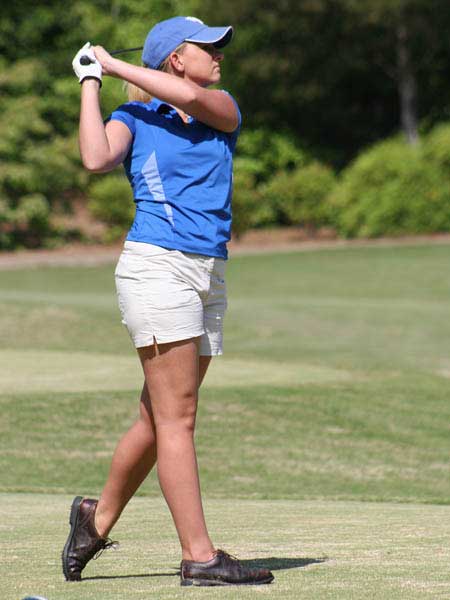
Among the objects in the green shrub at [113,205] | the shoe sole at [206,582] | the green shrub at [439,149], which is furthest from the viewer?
the green shrub at [113,205]

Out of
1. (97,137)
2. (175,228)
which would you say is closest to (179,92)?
(97,137)

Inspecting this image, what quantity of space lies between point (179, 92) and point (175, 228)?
459 mm

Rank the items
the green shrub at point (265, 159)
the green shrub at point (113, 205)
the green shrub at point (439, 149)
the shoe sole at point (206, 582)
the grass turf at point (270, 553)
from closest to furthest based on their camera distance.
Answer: the grass turf at point (270, 553), the shoe sole at point (206, 582), the green shrub at point (439, 149), the green shrub at point (113, 205), the green shrub at point (265, 159)

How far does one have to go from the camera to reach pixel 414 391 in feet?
→ 41.3

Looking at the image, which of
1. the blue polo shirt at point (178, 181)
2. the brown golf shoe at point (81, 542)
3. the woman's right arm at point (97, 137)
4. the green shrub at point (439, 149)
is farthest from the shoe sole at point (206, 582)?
the green shrub at point (439, 149)

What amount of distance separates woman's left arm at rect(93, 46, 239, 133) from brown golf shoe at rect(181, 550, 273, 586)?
1.48 metres

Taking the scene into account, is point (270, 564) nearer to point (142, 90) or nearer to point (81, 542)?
point (81, 542)

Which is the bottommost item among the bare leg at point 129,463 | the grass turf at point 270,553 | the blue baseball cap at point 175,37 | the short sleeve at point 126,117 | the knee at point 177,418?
the grass turf at point 270,553

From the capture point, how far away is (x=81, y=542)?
4.78 metres

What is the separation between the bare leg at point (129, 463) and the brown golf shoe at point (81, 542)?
3cm

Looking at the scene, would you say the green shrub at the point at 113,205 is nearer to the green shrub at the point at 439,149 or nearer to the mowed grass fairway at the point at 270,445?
the green shrub at the point at 439,149

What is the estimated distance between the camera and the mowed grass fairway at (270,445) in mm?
4758

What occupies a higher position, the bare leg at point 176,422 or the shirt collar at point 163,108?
the shirt collar at point 163,108

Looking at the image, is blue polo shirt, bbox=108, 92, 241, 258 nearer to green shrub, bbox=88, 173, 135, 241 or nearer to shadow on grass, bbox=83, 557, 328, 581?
shadow on grass, bbox=83, 557, 328, 581
